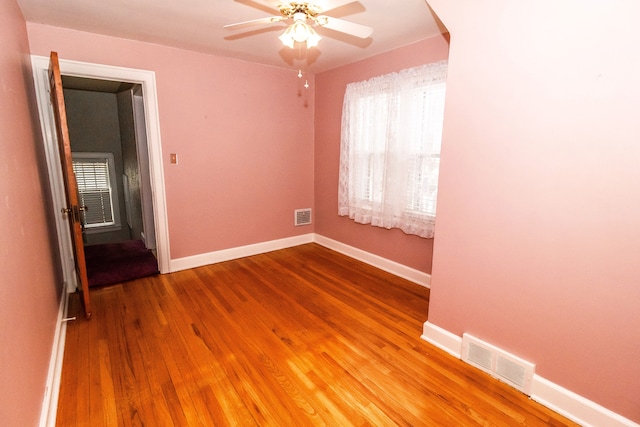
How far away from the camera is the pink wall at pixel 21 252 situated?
3.76ft

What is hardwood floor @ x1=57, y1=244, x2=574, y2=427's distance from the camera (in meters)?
1.61

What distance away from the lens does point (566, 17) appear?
146 cm

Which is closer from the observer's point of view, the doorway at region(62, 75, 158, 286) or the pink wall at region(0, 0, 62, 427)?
the pink wall at region(0, 0, 62, 427)

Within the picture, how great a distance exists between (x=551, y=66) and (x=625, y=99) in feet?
1.16

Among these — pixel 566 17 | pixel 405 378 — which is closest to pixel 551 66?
pixel 566 17

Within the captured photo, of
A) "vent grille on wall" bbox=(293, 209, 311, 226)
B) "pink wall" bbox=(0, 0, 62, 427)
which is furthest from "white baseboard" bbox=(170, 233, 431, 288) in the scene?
"pink wall" bbox=(0, 0, 62, 427)

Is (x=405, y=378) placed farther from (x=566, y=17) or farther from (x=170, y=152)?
(x=170, y=152)

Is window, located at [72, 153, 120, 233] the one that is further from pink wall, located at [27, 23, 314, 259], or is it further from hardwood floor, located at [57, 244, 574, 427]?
hardwood floor, located at [57, 244, 574, 427]

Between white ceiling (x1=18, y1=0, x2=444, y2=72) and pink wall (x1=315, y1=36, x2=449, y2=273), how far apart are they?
14cm

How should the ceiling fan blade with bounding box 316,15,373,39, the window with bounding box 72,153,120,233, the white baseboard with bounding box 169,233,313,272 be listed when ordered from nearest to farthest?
the ceiling fan blade with bounding box 316,15,373,39, the white baseboard with bounding box 169,233,313,272, the window with bounding box 72,153,120,233

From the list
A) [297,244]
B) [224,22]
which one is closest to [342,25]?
[224,22]

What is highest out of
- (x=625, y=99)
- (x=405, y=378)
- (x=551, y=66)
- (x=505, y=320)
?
(x=551, y=66)

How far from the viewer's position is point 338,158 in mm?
4016

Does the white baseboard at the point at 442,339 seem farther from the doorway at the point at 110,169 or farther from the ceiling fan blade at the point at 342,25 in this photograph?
the doorway at the point at 110,169
